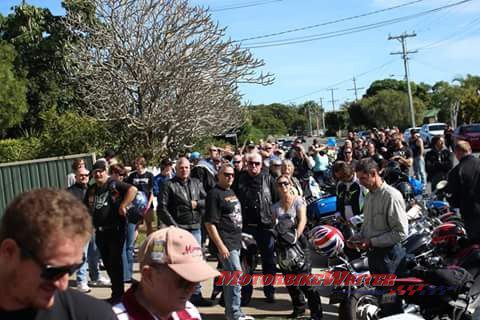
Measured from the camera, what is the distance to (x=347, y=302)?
5.41 meters

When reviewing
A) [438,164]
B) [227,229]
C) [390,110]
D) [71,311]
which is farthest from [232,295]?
[390,110]

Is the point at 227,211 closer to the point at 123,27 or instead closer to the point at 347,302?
the point at 347,302

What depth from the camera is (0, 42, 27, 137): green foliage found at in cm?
2714

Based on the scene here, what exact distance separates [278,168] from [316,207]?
7.71ft

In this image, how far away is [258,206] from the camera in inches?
279

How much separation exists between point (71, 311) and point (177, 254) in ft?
1.65

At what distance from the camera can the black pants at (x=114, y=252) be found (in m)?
6.65

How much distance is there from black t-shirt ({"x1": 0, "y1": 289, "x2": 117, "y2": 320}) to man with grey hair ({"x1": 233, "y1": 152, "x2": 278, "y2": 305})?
16.4 feet

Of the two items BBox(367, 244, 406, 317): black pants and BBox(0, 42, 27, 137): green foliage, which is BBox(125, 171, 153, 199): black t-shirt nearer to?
BBox(367, 244, 406, 317): black pants

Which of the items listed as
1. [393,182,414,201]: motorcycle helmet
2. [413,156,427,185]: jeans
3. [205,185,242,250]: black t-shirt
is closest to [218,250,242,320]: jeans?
[205,185,242,250]: black t-shirt

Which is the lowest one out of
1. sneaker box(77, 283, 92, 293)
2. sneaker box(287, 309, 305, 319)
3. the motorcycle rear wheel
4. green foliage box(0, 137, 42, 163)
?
sneaker box(287, 309, 305, 319)

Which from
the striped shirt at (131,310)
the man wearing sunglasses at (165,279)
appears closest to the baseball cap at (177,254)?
the man wearing sunglasses at (165,279)

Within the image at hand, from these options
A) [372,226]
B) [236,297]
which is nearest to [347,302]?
[372,226]

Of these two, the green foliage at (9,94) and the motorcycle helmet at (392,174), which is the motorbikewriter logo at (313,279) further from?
the green foliage at (9,94)
